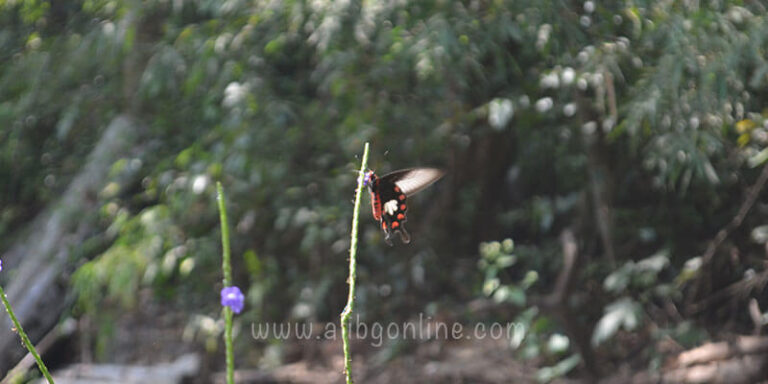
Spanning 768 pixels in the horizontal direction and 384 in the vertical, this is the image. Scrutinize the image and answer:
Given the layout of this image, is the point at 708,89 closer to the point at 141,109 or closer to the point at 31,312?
the point at 141,109

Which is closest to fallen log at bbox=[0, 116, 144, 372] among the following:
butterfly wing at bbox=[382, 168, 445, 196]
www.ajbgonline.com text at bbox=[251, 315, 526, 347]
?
www.ajbgonline.com text at bbox=[251, 315, 526, 347]

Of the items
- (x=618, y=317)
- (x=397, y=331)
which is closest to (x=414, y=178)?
(x=618, y=317)

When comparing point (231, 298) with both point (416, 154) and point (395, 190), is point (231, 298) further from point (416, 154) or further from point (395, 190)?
point (416, 154)

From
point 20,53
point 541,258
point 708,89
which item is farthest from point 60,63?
point 708,89

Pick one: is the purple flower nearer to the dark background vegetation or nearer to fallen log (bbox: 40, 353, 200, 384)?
the dark background vegetation

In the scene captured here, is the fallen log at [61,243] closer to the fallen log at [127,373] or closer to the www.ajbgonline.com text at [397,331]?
the fallen log at [127,373]
